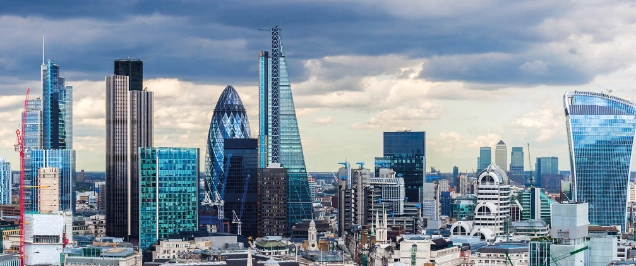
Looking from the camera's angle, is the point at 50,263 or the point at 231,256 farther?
the point at 50,263

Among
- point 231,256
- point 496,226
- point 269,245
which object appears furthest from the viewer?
point 496,226

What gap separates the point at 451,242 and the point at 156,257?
47.7 m

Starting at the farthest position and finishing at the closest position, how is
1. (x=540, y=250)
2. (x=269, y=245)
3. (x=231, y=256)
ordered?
(x=269, y=245) → (x=231, y=256) → (x=540, y=250)

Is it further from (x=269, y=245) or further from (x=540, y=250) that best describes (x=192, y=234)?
(x=540, y=250)

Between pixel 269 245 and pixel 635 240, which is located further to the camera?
pixel 635 240

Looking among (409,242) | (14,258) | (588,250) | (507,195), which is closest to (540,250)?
(588,250)

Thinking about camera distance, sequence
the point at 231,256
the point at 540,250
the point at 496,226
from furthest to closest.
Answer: the point at 496,226 → the point at 231,256 → the point at 540,250

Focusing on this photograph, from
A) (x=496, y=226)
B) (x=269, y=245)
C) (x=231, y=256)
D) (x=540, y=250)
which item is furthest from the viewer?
(x=496, y=226)

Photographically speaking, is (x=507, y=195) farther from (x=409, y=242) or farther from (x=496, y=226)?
(x=409, y=242)

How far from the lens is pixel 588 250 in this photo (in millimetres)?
145750

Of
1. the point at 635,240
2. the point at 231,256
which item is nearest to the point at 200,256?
the point at 231,256

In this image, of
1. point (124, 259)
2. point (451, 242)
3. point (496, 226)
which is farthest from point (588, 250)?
point (124, 259)

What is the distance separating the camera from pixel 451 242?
542 feet

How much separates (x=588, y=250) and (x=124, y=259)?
62378mm
